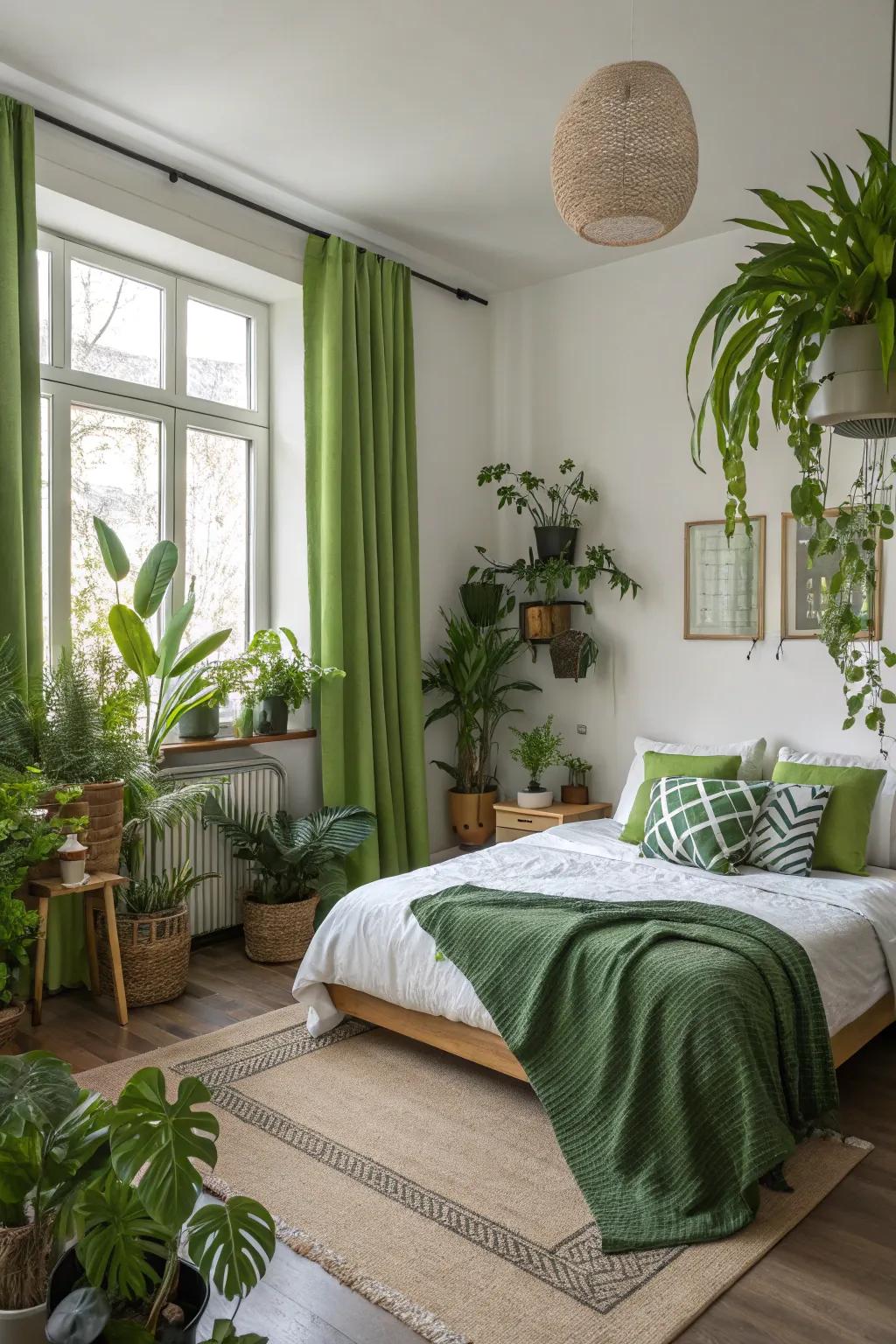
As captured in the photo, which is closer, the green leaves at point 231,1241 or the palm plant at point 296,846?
the green leaves at point 231,1241

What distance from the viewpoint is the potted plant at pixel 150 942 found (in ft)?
11.7

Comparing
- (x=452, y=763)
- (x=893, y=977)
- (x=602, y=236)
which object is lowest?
(x=893, y=977)

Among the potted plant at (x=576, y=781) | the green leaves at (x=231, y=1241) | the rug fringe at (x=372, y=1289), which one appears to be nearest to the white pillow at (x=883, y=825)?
the potted plant at (x=576, y=781)

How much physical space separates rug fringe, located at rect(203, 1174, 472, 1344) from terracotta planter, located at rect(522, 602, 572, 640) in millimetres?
3203

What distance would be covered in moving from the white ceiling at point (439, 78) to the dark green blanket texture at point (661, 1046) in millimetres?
2646

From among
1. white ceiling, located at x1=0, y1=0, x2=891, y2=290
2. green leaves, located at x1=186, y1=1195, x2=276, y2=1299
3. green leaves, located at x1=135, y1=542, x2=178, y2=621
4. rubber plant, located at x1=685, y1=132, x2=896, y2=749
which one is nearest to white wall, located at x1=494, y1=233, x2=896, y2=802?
white ceiling, located at x1=0, y1=0, x2=891, y2=290

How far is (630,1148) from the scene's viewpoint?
236 cm

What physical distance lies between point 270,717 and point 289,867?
673mm

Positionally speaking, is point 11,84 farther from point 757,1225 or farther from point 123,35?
point 757,1225

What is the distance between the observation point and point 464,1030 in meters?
2.92

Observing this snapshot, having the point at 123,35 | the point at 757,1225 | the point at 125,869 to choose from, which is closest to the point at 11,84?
the point at 123,35

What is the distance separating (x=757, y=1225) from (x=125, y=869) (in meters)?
2.51

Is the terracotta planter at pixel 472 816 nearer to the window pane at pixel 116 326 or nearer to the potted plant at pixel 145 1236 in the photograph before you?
the window pane at pixel 116 326

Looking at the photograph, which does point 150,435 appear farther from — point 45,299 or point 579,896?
point 579,896
